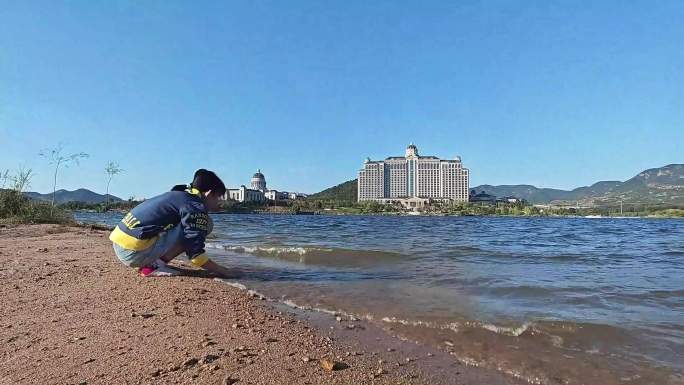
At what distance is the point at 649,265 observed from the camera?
1065 centimetres

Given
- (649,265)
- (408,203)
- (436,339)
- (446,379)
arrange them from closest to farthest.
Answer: (446,379), (436,339), (649,265), (408,203)

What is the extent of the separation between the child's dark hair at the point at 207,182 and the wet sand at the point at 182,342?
1.29 m

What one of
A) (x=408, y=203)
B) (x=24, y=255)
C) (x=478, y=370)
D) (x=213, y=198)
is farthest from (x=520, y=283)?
(x=408, y=203)

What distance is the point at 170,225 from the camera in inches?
227

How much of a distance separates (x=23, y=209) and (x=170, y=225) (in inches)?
675

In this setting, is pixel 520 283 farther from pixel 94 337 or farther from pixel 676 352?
pixel 94 337

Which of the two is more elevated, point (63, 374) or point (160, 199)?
point (160, 199)

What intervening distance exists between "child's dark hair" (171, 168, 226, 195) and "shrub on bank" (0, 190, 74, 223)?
1636 centimetres

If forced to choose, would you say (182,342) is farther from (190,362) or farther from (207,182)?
(207,182)

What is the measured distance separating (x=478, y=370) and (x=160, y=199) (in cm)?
433

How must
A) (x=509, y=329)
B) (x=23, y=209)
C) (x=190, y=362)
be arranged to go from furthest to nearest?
(x=23, y=209), (x=509, y=329), (x=190, y=362)

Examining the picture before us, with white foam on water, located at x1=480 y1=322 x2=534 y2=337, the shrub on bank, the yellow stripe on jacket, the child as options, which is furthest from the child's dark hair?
the shrub on bank

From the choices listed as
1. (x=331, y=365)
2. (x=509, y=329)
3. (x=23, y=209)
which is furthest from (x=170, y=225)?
(x=23, y=209)

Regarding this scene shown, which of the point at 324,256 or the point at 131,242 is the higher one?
the point at 131,242
